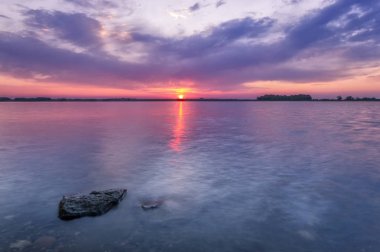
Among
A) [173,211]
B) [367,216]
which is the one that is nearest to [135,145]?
[173,211]

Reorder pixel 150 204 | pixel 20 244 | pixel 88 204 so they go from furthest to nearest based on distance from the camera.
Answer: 1. pixel 150 204
2. pixel 88 204
3. pixel 20 244

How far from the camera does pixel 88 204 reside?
10.8m

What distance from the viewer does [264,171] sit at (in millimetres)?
17016

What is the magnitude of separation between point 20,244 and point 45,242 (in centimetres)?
64

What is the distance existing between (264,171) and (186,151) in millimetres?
8109

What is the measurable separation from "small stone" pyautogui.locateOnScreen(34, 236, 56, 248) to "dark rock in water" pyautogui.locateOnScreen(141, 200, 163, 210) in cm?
351

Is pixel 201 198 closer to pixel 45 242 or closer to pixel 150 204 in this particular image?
pixel 150 204

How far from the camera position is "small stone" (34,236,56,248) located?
8172mm

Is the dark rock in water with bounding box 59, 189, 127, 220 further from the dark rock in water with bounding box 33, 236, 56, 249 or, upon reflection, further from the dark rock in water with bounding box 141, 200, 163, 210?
the dark rock in water with bounding box 33, 236, 56, 249

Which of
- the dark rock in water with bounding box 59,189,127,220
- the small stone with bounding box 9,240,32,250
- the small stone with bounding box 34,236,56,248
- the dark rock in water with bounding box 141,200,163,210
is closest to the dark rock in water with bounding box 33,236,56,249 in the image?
the small stone with bounding box 34,236,56,248

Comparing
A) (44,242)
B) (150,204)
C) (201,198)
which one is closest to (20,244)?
(44,242)

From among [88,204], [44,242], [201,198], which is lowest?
[201,198]

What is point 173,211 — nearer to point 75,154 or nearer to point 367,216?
point 367,216

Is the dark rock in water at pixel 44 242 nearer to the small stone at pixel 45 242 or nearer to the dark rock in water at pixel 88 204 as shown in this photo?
the small stone at pixel 45 242
